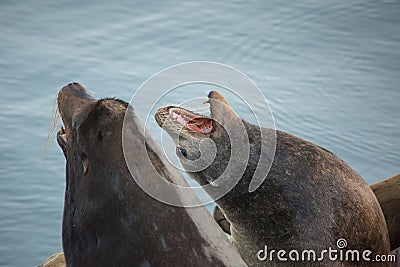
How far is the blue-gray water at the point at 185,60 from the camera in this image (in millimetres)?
5066

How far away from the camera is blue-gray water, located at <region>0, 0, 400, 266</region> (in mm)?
5066

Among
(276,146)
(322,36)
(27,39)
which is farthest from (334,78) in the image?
(276,146)

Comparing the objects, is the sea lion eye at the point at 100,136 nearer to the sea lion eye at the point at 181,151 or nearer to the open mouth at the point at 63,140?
the open mouth at the point at 63,140

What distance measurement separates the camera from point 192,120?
298cm

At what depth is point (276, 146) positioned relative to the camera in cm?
290

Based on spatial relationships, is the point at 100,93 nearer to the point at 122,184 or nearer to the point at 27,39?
the point at 27,39

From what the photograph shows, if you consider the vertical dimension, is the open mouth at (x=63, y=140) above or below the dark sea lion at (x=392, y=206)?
above

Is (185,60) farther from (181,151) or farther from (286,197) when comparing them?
(286,197)

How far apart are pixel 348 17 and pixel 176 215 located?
507 centimetres

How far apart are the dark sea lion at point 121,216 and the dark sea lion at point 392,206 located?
134 cm

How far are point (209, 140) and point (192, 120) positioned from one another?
101 mm

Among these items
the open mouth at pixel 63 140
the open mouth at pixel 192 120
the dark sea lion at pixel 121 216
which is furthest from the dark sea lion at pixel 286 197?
the dark sea lion at pixel 121 216

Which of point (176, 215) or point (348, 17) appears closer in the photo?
point (176, 215)

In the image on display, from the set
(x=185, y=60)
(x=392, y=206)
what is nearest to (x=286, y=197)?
(x=392, y=206)
